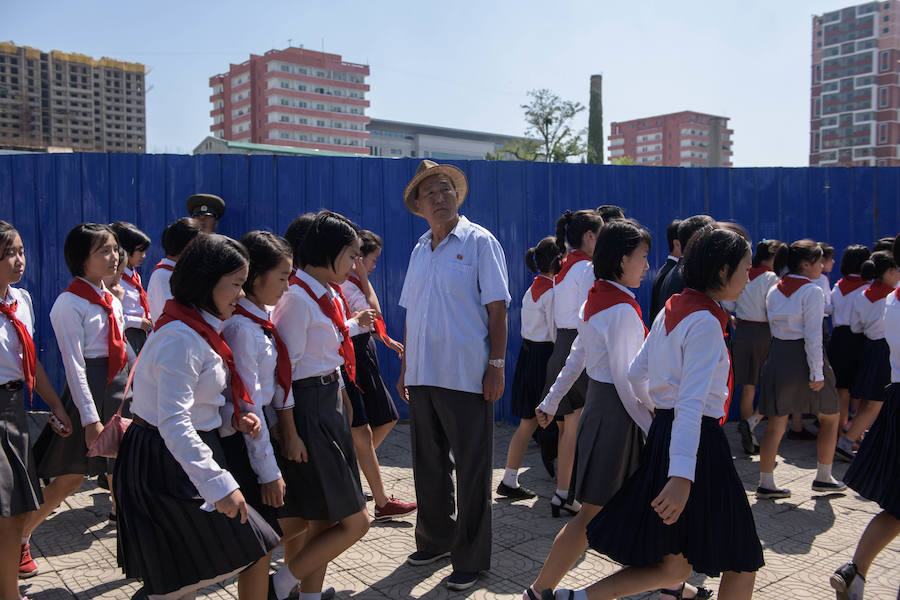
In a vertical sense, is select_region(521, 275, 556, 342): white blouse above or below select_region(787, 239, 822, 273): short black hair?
below

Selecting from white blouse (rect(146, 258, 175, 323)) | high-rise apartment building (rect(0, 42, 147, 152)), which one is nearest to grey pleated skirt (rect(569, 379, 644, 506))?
white blouse (rect(146, 258, 175, 323))

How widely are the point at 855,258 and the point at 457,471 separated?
14.7ft

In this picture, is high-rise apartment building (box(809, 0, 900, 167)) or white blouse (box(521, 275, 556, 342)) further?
high-rise apartment building (box(809, 0, 900, 167))

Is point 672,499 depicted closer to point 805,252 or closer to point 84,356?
point 84,356

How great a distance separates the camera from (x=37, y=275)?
640cm

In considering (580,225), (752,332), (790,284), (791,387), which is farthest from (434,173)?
(752,332)

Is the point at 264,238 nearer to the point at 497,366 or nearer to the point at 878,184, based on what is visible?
the point at 497,366

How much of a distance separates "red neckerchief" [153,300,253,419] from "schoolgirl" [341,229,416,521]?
1378mm

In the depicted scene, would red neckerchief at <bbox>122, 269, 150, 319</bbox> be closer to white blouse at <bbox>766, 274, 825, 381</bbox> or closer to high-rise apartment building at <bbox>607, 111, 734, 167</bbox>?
white blouse at <bbox>766, 274, 825, 381</bbox>

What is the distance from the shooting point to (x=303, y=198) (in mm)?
6266

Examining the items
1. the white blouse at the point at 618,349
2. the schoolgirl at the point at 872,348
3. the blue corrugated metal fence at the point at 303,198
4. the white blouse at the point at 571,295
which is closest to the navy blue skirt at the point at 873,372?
the schoolgirl at the point at 872,348

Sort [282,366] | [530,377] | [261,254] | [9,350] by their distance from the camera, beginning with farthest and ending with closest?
[530,377], [9,350], [282,366], [261,254]

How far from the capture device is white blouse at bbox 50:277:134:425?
3.14m

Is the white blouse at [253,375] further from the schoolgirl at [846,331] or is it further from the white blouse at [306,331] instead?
the schoolgirl at [846,331]
